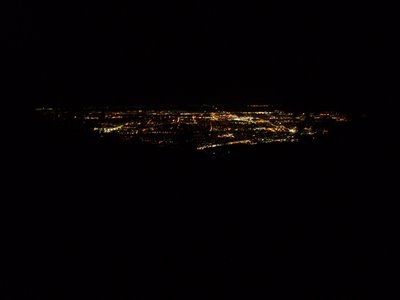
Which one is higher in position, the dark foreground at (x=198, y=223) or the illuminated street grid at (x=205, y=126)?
the illuminated street grid at (x=205, y=126)

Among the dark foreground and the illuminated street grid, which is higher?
the illuminated street grid

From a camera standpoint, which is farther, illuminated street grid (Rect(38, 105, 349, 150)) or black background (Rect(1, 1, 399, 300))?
illuminated street grid (Rect(38, 105, 349, 150))

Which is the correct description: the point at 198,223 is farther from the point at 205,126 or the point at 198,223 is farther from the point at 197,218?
the point at 205,126

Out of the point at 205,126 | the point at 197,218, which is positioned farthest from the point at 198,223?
the point at 205,126

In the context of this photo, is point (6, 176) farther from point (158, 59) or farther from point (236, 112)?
point (158, 59)

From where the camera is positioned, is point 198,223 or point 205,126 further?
point 205,126

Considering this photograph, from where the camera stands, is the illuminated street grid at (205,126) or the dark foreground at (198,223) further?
the illuminated street grid at (205,126)
